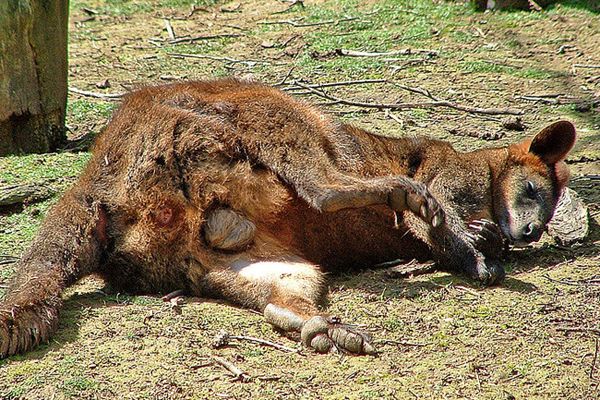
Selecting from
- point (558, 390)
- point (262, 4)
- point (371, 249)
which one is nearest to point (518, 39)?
point (262, 4)

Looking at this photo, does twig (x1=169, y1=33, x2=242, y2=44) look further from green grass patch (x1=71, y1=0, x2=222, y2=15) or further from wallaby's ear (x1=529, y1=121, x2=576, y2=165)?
wallaby's ear (x1=529, y1=121, x2=576, y2=165)

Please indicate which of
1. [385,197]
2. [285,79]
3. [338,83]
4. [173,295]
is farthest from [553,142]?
[285,79]

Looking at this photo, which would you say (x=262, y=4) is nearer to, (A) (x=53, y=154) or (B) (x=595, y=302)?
(A) (x=53, y=154)

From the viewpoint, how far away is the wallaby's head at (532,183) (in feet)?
19.6

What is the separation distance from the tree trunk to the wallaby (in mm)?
A: 2071

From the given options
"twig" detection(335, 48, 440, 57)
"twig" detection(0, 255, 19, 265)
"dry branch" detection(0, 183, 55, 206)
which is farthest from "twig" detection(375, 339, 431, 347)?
"twig" detection(335, 48, 440, 57)

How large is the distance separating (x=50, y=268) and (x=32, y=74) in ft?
10.1

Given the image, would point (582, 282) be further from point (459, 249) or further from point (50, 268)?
point (50, 268)

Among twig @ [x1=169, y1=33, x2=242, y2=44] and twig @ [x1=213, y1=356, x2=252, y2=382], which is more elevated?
twig @ [x1=169, y1=33, x2=242, y2=44]

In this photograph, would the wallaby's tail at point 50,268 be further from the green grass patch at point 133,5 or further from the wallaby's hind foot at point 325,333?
the green grass patch at point 133,5

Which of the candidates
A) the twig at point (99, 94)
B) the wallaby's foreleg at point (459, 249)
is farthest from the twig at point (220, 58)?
the wallaby's foreleg at point (459, 249)

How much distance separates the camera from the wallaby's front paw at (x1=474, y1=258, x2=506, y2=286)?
5379mm

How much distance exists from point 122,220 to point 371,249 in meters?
1.61

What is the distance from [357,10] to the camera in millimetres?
11430
